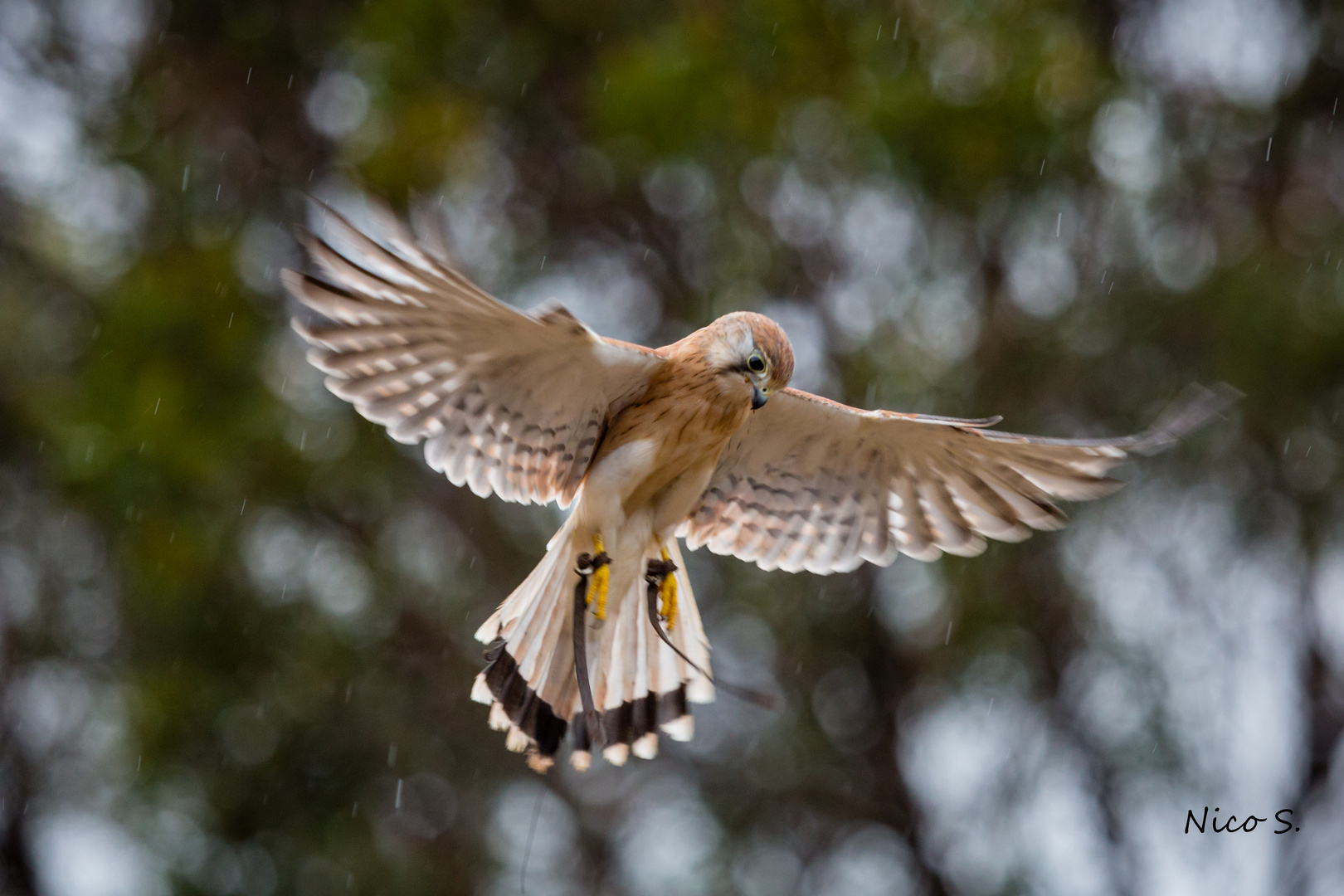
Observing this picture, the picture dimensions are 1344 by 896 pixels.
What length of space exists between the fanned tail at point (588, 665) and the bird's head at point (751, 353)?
543 mm

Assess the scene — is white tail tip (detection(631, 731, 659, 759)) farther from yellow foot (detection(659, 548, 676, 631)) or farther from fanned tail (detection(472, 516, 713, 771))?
yellow foot (detection(659, 548, 676, 631))

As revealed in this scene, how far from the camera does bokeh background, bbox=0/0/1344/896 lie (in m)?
4.95

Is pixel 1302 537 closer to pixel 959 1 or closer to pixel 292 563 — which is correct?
pixel 959 1

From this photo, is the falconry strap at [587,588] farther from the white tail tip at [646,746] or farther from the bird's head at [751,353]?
the bird's head at [751,353]

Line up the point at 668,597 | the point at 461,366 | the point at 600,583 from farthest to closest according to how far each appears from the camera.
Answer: the point at 668,597 → the point at 600,583 → the point at 461,366

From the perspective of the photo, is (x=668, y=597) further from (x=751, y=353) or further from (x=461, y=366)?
(x=461, y=366)

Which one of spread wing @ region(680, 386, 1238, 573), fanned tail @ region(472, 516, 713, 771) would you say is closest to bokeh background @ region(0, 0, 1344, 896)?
spread wing @ region(680, 386, 1238, 573)

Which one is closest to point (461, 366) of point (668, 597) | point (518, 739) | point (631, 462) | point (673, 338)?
point (631, 462)

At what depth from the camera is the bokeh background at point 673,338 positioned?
4949 millimetres

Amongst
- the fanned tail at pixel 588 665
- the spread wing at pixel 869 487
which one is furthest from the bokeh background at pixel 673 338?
the fanned tail at pixel 588 665

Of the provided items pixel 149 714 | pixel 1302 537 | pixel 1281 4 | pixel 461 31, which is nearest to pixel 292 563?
pixel 149 714

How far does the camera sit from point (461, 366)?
298cm

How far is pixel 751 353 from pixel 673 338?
289 cm

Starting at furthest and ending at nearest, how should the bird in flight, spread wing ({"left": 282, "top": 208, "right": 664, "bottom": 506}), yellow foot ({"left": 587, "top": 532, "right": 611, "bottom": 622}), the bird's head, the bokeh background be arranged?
1. the bokeh background
2. yellow foot ({"left": 587, "top": 532, "right": 611, "bottom": 622})
3. the bird's head
4. the bird in flight
5. spread wing ({"left": 282, "top": 208, "right": 664, "bottom": 506})
